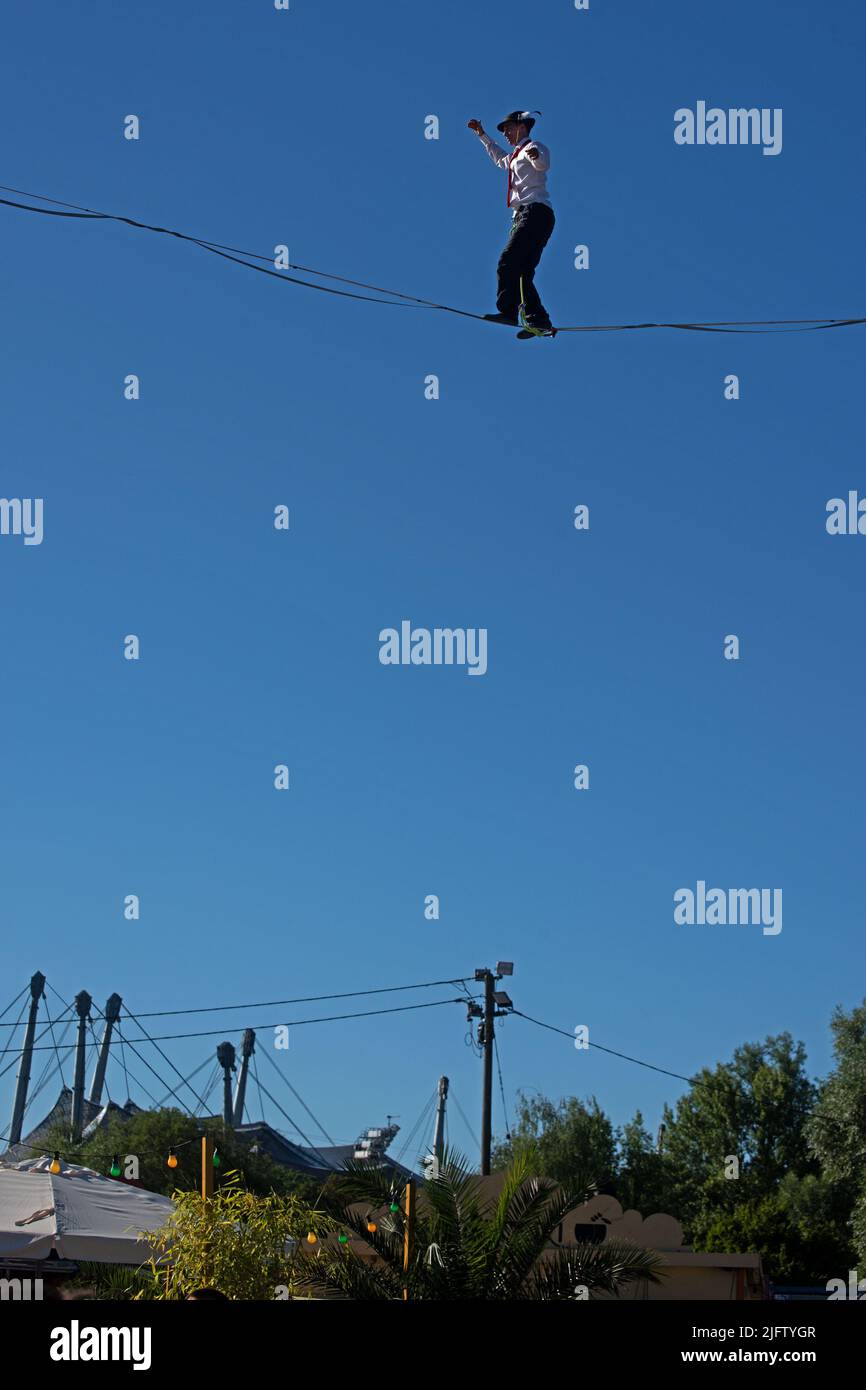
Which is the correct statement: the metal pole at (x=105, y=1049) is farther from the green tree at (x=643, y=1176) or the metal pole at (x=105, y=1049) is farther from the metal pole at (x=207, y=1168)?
the metal pole at (x=207, y=1168)

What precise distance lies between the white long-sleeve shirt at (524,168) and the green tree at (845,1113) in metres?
36.2

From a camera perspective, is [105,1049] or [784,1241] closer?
[784,1241]

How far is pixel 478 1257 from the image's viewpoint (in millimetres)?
13492

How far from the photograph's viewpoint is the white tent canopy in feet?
51.2

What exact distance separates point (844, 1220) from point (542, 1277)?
134ft

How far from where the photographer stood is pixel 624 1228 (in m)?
24.1

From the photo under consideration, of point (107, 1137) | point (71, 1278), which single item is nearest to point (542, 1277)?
point (71, 1278)

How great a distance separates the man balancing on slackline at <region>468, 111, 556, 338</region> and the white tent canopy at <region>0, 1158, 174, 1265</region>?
10.5 m

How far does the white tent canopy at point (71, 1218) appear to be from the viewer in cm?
1562

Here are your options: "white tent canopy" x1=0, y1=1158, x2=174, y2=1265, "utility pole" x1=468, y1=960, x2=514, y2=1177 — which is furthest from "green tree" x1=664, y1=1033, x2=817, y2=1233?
"white tent canopy" x1=0, y1=1158, x2=174, y2=1265

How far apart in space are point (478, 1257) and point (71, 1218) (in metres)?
5.22

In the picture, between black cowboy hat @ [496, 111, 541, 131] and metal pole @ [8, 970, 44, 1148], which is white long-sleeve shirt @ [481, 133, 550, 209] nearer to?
black cowboy hat @ [496, 111, 541, 131]

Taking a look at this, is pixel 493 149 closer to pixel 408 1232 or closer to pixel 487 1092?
pixel 408 1232

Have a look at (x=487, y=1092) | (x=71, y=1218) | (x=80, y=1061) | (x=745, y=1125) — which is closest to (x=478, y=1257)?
(x=71, y=1218)
